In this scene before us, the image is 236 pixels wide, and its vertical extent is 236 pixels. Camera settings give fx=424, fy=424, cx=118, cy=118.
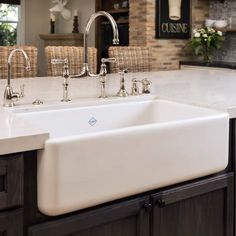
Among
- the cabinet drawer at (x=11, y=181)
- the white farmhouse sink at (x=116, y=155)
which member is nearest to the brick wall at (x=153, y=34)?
the white farmhouse sink at (x=116, y=155)

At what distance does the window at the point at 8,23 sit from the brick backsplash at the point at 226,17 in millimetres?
3789

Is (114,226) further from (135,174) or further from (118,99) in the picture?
(118,99)

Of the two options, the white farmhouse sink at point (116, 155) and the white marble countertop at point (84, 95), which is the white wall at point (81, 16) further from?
the white farmhouse sink at point (116, 155)

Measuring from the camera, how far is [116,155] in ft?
3.91

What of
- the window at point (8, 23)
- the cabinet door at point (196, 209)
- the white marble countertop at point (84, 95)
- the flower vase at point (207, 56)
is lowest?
the cabinet door at point (196, 209)

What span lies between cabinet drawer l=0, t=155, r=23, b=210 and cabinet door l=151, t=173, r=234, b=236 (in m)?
0.45

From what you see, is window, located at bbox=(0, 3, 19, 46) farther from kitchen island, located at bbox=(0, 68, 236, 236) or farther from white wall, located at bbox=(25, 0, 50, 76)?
kitchen island, located at bbox=(0, 68, 236, 236)

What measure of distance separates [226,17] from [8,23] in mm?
4146

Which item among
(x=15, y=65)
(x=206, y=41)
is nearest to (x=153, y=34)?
(x=206, y=41)

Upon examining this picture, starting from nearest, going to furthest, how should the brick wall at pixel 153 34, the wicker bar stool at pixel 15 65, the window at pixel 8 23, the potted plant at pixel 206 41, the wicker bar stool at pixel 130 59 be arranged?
the wicker bar stool at pixel 15 65 < the wicker bar stool at pixel 130 59 < the potted plant at pixel 206 41 < the brick wall at pixel 153 34 < the window at pixel 8 23

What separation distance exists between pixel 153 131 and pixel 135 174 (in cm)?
14

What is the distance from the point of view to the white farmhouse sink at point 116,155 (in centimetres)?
110

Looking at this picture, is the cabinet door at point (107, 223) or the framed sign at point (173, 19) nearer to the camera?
the cabinet door at point (107, 223)

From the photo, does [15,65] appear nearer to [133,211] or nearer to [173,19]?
[133,211]
